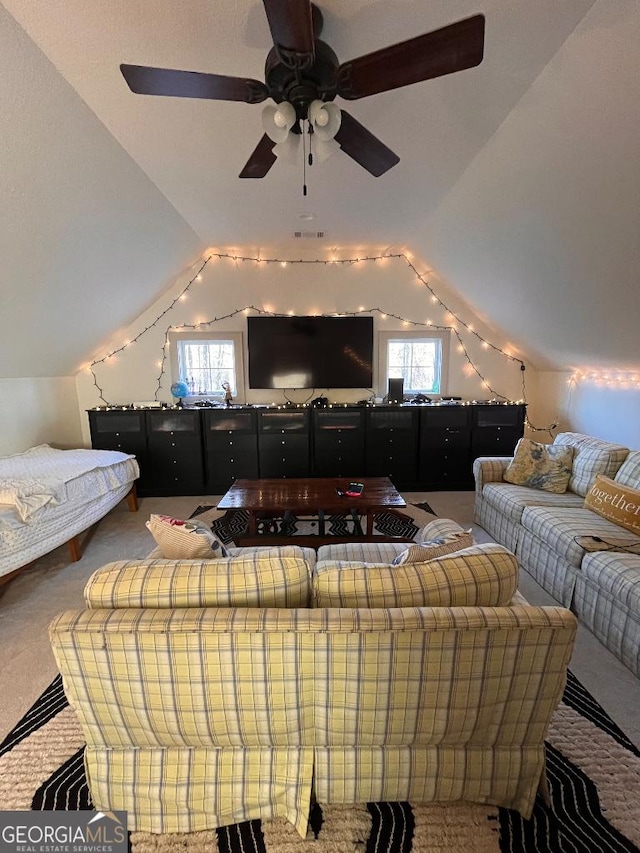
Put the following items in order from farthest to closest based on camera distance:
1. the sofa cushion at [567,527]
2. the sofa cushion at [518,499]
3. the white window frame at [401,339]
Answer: the white window frame at [401,339]
the sofa cushion at [518,499]
the sofa cushion at [567,527]

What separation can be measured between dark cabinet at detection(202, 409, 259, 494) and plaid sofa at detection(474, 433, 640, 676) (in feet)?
8.38

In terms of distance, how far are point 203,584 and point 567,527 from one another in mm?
2356

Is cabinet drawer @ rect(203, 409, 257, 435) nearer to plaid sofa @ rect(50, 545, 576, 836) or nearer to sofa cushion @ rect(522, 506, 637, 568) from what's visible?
sofa cushion @ rect(522, 506, 637, 568)

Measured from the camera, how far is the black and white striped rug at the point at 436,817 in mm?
1275

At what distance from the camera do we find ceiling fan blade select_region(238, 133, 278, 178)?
6.25 feet

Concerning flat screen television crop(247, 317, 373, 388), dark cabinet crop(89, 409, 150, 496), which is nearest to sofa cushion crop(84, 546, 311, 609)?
dark cabinet crop(89, 409, 150, 496)

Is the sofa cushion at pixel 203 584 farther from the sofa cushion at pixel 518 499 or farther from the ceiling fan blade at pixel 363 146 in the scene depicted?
the sofa cushion at pixel 518 499

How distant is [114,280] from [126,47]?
2158mm

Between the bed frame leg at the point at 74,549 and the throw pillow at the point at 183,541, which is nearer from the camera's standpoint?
the throw pillow at the point at 183,541

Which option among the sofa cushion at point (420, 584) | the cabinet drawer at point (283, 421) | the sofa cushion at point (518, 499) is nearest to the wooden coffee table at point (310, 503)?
the sofa cushion at point (518, 499)

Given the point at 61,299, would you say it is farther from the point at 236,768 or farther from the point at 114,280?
the point at 236,768

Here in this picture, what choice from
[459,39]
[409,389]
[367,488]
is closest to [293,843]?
[367,488]

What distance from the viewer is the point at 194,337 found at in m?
4.85

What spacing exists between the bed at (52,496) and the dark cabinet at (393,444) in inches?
107
